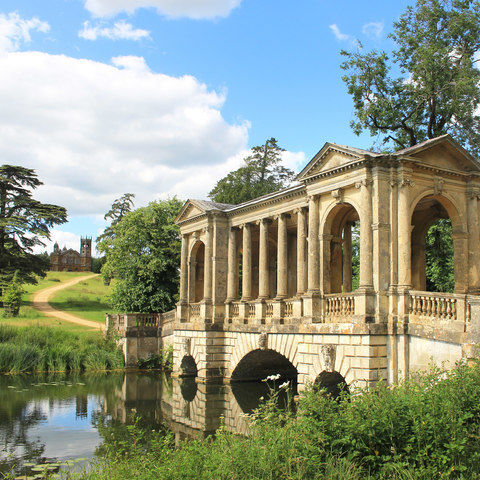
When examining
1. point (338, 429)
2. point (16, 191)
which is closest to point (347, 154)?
point (338, 429)

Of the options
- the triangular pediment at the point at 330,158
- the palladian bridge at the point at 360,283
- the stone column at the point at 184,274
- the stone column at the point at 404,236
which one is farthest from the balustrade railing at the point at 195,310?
the stone column at the point at 404,236

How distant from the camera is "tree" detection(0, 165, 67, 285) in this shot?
4438cm

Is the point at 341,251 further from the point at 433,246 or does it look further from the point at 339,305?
the point at 433,246

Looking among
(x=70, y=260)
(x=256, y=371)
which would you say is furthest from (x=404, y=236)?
(x=70, y=260)

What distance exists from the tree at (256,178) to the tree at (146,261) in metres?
11.5

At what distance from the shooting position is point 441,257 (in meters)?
27.6

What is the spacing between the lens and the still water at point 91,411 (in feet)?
47.3

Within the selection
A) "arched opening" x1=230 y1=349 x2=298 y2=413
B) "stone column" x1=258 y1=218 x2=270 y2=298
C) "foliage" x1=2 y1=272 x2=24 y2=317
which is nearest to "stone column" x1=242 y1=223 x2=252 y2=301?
"stone column" x1=258 y1=218 x2=270 y2=298

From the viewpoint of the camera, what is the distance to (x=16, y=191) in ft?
153

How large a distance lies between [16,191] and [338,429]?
4417 cm

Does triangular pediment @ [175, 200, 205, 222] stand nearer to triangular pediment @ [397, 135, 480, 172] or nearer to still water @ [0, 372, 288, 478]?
still water @ [0, 372, 288, 478]

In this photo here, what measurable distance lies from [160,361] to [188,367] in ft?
14.7

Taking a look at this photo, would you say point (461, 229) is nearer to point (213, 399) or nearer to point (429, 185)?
point (429, 185)

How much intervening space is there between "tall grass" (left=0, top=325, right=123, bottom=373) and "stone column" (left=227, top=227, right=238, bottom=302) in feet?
32.0
